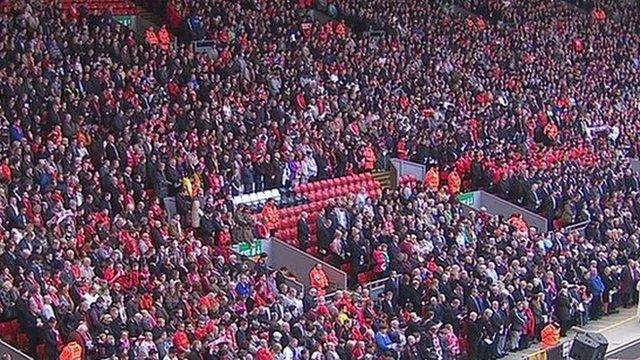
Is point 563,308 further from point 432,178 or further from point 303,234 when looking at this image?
point 432,178

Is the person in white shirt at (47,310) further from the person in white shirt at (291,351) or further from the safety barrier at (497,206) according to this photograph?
the safety barrier at (497,206)

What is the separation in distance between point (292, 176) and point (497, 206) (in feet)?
20.1

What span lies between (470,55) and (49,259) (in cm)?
2164

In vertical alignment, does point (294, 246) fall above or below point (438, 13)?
below

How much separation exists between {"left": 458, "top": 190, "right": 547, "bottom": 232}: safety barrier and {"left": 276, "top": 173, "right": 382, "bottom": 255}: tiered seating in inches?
98.9

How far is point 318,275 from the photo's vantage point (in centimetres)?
2977

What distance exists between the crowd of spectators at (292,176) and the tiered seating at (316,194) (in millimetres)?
286

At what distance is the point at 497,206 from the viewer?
121 feet

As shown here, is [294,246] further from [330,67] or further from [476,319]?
[330,67]

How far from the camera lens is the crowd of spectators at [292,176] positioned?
Answer: 995 inches

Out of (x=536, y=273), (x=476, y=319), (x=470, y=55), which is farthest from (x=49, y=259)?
(x=470, y=55)

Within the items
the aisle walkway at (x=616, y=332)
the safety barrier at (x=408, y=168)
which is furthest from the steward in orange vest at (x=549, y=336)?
the safety barrier at (x=408, y=168)

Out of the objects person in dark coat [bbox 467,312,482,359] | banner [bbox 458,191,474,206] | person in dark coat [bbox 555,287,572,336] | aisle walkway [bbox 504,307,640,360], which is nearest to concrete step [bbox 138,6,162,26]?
banner [bbox 458,191,474,206]

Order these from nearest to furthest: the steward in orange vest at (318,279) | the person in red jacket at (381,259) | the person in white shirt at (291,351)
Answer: the person in white shirt at (291,351)
the steward in orange vest at (318,279)
the person in red jacket at (381,259)
